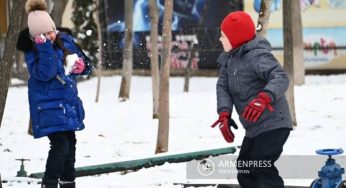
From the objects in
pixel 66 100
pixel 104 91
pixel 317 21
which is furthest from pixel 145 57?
pixel 66 100

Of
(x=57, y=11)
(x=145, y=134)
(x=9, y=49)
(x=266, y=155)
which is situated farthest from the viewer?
(x=57, y=11)

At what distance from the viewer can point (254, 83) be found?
5.16 metres

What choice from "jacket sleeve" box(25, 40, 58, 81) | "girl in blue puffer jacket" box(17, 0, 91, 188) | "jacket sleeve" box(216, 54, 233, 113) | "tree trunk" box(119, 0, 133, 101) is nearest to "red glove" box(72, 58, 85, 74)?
"girl in blue puffer jacket" box(17, 0, 91, 188)

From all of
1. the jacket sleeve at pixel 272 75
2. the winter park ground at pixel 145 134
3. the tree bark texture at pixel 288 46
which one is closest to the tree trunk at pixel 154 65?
the winter park ground at pixel 145 134

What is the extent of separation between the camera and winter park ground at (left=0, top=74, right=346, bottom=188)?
744cm

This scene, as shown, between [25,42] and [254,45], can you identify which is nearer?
[254,45]

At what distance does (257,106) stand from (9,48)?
3241 mm

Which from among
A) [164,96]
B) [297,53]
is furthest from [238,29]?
[297,53]

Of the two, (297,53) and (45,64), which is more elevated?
(45,64)

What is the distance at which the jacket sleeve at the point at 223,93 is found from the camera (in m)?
5.21

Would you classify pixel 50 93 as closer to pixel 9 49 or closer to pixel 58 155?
pixel 58 155

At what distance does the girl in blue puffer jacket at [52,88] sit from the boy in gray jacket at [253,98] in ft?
3.87

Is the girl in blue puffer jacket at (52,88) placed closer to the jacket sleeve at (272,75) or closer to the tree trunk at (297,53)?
the jacket sleeve at (272,75)

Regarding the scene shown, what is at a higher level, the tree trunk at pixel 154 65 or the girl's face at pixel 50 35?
the girl's face at pixel 50 35
